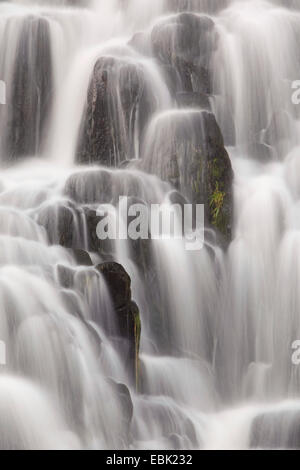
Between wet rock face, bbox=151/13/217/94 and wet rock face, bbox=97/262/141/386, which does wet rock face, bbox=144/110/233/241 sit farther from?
wet rock face, bbox=97/262/141/386

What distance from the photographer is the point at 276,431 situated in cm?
1213

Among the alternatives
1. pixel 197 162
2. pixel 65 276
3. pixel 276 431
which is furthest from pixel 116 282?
pixel 197 162

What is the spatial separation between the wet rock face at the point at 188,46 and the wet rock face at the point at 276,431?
25.7ft

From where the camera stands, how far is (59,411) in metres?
10.5

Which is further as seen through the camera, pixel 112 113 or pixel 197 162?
pixel 112 113

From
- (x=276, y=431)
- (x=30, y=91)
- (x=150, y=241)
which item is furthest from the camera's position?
(x=30, y=91)

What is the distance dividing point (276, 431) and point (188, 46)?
979cm

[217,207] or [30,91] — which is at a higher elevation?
[30,91]

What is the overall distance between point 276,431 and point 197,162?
5248 mm
